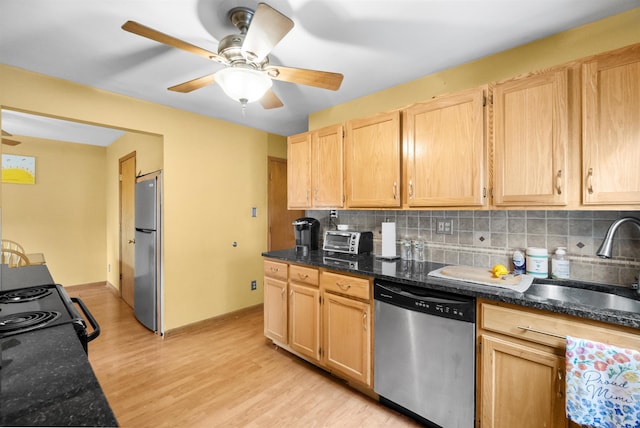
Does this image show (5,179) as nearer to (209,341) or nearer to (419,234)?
(209,341)

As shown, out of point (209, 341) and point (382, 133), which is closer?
point (382, 133)

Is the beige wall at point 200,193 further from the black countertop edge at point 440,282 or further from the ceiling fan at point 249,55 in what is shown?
the ceiling fan at point 249,55

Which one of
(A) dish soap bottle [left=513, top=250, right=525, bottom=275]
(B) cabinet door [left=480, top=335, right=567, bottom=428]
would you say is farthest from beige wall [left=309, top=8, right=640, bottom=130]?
(B) cabinet door [left=480, top=335, right=567, bottom=428]

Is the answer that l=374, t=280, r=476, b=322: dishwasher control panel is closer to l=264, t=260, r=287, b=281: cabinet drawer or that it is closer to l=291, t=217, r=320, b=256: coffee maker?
l=264, t=260, r=287, b=281: cabinet drawer

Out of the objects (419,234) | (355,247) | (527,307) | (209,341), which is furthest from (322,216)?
(527,307)

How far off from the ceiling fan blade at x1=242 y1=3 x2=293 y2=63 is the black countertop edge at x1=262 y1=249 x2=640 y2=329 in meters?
1.45

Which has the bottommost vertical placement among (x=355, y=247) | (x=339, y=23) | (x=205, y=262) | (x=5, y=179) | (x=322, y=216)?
(x=205, y=262)

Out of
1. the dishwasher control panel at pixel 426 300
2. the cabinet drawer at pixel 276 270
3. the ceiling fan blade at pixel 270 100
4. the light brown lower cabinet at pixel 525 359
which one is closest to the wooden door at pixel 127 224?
the cabinet drawer at pixel 276 270

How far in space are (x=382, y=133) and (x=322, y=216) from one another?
4.04 feet

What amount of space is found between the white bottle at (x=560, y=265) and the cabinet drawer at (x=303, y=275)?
1.55 meters

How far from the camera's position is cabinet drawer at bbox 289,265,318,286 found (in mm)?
2283

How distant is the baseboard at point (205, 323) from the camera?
3.05 meters

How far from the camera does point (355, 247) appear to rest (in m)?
2.52

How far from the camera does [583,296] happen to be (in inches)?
61.2
